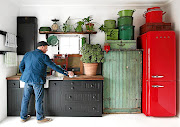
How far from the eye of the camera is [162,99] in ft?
11.8

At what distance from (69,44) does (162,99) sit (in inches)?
107

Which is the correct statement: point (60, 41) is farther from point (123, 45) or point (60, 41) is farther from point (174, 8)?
point (174, 8)

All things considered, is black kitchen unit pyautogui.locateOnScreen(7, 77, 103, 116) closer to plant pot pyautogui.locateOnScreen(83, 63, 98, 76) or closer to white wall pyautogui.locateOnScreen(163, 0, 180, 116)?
plant pot pyautogui.locateOnScreen(83, 63, 98, 76)

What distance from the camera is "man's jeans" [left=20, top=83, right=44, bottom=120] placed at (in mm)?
3377

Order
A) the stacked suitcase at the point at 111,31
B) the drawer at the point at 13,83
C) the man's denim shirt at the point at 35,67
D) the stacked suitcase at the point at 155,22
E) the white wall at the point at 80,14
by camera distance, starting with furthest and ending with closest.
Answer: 1. the white wall at the point at 80,14
2. the stacked suitcase at the point at 111,31
3. the stacked suitcase at the point at 155,22
4. the drawer at the point at 13,83
5. the man's denim shirt at the point at 35,67

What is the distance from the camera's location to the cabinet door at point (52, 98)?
3.68 meters

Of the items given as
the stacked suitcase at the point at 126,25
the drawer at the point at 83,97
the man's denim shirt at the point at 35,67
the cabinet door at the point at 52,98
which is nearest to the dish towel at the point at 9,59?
the man's denim shirt at the point at 35,67

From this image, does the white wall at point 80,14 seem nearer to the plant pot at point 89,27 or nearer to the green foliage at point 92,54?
the plant pot at point 89,27

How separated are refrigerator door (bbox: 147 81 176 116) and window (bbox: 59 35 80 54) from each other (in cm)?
211

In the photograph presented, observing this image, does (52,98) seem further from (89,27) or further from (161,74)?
(161,74)

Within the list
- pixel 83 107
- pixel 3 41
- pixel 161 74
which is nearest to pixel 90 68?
pixel 83 107

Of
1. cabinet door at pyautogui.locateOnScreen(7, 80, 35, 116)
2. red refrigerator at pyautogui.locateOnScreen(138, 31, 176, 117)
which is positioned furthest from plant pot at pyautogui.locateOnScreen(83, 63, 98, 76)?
cabinet door at pyautogui.locateOnScreen(7, 80, 35, 116)

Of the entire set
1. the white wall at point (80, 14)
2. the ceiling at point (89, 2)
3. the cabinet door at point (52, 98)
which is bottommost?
the cabinet door at point (52, 98)

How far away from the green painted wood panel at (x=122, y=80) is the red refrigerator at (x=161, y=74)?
368 millimetres
